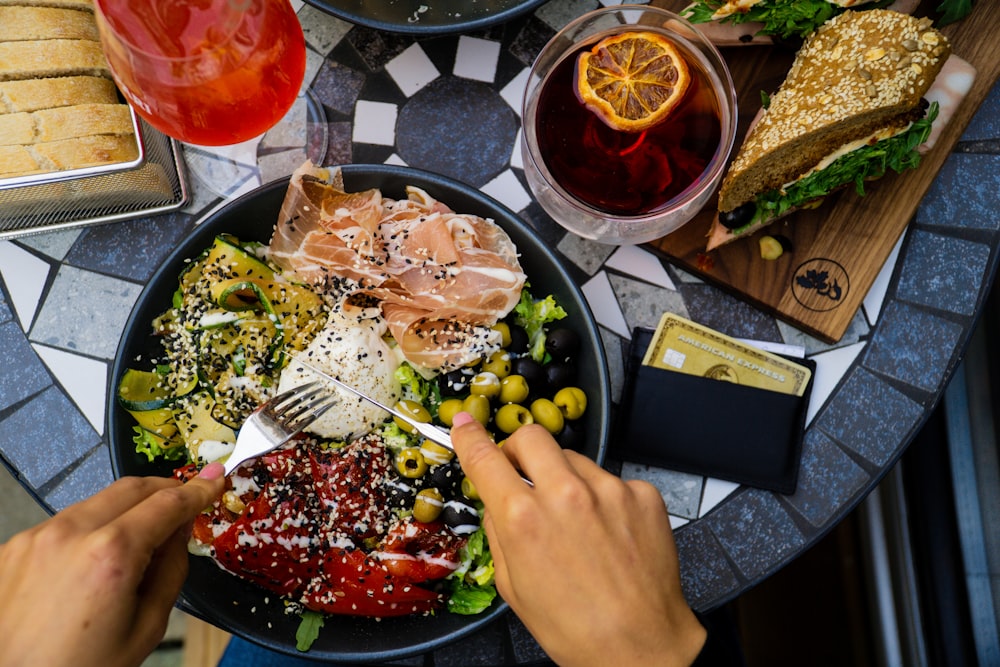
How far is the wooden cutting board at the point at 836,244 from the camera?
139 centimetres

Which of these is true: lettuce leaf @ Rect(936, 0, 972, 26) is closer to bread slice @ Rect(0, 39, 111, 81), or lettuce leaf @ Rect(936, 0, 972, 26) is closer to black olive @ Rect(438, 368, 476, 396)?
black olive @ Rect(438, 368, 476, 396)

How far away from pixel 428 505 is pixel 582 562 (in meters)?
0.46

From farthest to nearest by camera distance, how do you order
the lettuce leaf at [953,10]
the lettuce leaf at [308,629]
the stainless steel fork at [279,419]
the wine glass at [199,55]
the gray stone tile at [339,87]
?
the gray stone tile at [339,87] < the lettuce leaf at [953,10] < the lettuce leaf at [308,629] < the stainless steel fork at [279,419] < the wine glass at [199,55]

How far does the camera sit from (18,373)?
146 cm

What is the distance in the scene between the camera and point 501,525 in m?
0.90

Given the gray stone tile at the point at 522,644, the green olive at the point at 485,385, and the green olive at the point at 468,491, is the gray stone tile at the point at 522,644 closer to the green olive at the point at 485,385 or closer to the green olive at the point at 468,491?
the green olive at the point at 468,491

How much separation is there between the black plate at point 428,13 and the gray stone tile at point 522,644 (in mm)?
1071

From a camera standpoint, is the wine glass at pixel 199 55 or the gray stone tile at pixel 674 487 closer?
the wine glass at pixel 199 55

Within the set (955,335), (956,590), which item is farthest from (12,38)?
(956,590)

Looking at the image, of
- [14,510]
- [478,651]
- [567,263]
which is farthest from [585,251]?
[14,510]

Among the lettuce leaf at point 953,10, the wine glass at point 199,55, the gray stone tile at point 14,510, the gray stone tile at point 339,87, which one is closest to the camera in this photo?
the wine glass at point 199,55

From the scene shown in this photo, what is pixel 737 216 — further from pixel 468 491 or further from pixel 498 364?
pixel 468 491

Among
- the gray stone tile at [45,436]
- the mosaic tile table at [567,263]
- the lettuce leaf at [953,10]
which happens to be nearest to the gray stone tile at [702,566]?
the mosaic tile table at [567,263]

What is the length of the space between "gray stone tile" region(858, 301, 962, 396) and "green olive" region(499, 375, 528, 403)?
653 mm
